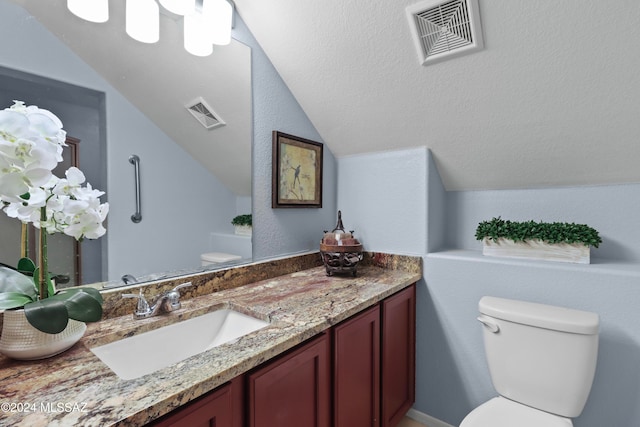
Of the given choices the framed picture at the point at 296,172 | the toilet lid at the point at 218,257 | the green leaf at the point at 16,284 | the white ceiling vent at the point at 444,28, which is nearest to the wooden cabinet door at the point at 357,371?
the toilet lid at the point at 218,257

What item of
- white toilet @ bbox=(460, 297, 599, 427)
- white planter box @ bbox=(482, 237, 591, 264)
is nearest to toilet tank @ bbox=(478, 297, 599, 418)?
white toilet @ bbox=(460, 297, 599, 427)

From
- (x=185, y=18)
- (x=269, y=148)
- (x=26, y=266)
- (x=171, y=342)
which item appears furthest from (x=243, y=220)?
(x=185, y=18)

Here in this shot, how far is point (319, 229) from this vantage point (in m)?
2.06

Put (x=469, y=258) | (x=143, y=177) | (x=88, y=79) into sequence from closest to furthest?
(x=88, y=79)
(x=143, y=177)
(x=469, y=258)

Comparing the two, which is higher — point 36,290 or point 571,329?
point 36,290

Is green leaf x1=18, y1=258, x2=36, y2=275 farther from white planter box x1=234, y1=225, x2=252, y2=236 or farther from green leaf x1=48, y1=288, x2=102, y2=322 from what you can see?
white planter box x1=234, y1=225, x2=252, y2=236

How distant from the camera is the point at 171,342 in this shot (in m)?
1.06

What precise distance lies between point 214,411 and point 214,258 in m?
0.78

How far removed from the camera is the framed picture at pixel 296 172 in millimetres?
1712

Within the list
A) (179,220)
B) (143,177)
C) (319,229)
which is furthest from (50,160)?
(319,229)

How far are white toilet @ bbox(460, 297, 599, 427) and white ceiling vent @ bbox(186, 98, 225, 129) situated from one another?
5.04 ft

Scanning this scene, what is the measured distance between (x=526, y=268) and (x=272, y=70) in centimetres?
168

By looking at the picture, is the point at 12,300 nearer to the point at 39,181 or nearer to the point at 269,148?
the point at 39,181

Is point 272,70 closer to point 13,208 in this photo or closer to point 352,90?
point 352,90
